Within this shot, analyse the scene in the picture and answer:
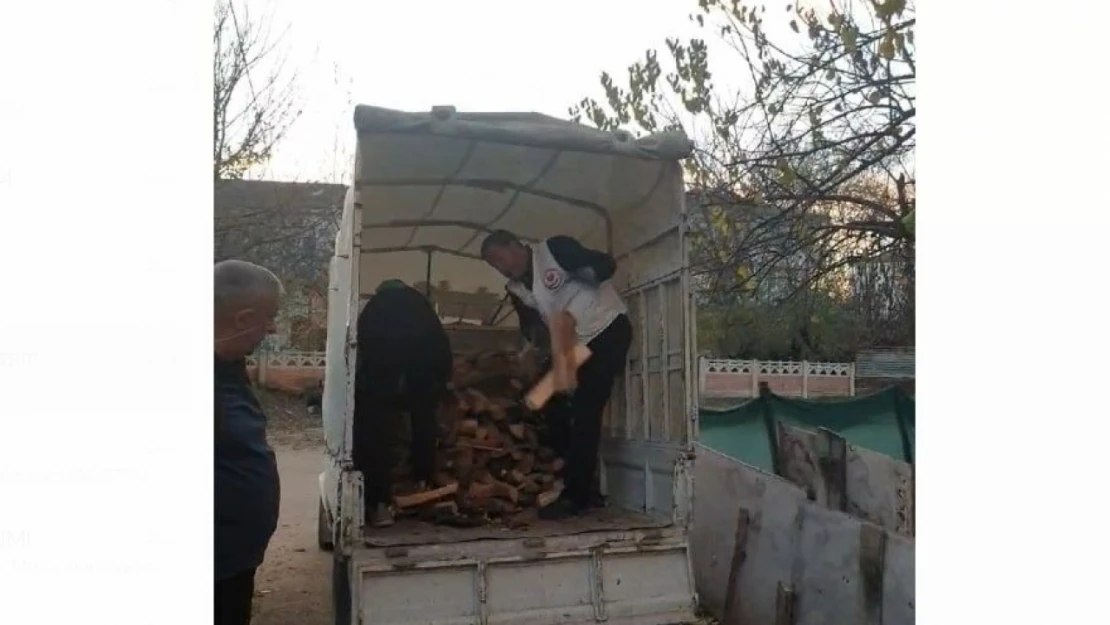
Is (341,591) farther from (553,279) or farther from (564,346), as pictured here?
(553,279)

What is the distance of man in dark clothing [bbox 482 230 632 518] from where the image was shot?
2.85 metres

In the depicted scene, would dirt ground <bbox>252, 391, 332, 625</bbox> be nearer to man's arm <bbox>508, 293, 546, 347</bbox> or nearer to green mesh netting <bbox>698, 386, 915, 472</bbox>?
man's arm <bbox>508, 293, 546, 347</bbox>

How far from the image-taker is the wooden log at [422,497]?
2.79 m

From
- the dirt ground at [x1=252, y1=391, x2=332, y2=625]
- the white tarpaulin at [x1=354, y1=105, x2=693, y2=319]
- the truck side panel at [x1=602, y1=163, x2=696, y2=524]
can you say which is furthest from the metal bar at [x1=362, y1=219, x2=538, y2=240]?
the dirt ground at [x1=252, y1=391, x2=332, y2=625]

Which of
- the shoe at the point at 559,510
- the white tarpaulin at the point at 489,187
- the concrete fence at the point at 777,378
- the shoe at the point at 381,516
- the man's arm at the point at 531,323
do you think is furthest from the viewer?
the man's arm at the point at 531,323

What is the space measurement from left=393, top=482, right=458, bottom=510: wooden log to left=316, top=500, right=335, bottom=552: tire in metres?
0.31

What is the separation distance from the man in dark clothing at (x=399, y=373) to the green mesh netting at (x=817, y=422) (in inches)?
43.1

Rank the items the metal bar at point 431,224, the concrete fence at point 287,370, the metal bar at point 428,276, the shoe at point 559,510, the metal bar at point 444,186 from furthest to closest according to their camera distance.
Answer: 1. the metal bar at point 428,276
2. the metal bar at point 431,224
3. the metal bar at point 444,186
4. the shoe at point 559,510
5. the concrete fence at point 287,370

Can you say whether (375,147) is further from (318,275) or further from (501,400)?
(501,400)

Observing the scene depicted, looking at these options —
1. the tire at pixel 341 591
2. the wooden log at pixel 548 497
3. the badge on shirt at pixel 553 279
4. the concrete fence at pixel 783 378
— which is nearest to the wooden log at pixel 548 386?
the badge on shirt at pixel 553 279

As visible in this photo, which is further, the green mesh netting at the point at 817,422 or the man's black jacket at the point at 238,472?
the green mesh netting at the point at 817,422

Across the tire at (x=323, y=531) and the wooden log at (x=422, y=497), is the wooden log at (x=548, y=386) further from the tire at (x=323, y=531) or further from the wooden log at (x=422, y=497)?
the tire at (x=323, y=531)
